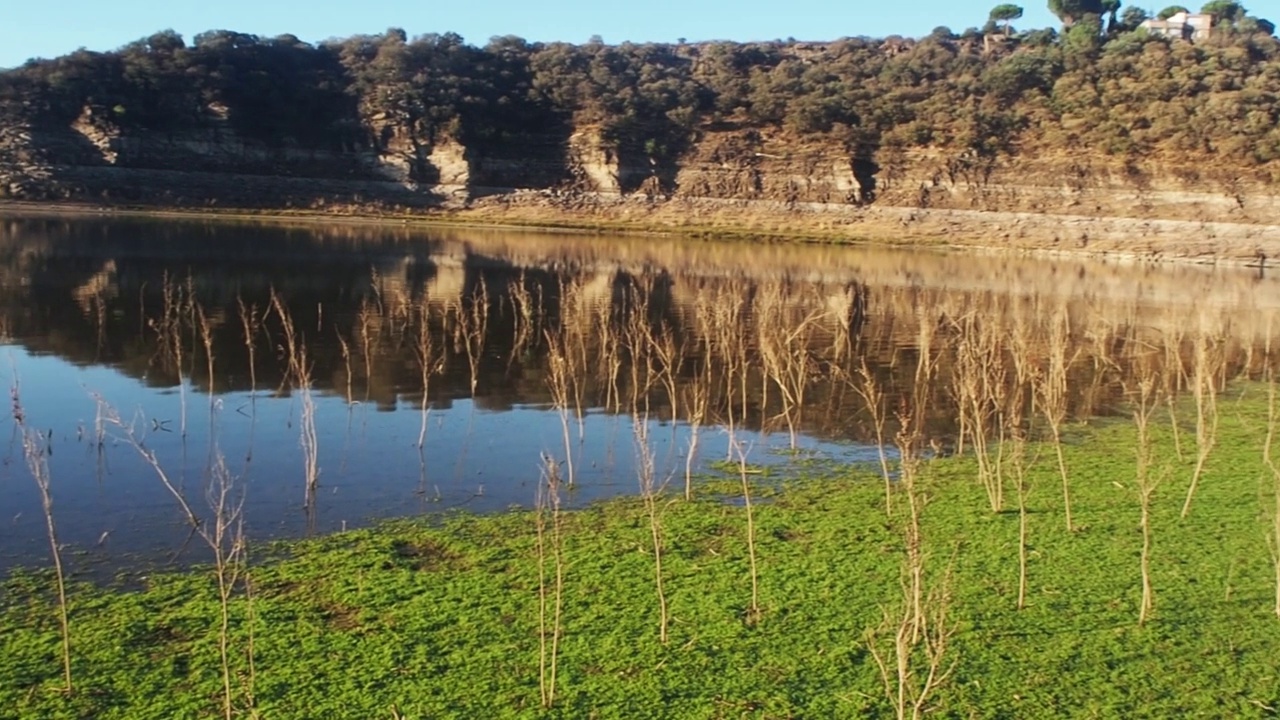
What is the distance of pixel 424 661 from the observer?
22.7 feet

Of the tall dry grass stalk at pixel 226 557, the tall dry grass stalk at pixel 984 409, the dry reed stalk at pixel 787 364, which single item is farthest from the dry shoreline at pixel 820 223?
the tall dry grass stalk at pixel 226 557

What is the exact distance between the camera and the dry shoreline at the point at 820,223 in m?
58.6

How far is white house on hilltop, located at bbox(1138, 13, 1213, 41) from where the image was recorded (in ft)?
329

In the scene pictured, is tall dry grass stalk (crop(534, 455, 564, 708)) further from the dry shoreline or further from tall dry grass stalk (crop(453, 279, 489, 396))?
the dry shoreline

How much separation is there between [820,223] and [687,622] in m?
61.2

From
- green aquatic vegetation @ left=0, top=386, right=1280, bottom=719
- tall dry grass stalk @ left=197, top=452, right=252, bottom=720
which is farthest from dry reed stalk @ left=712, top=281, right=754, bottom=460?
tall dry grass stalk @ left=197, top=452, right=252, bottom=720

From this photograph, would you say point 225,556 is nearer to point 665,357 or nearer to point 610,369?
point 665,357

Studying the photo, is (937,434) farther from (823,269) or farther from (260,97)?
(260,97)

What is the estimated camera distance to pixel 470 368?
1884 cm

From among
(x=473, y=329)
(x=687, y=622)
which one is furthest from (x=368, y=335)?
(x=687, y=622)

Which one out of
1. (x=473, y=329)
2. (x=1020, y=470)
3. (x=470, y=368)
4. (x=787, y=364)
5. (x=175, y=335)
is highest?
(x=175, y=335)

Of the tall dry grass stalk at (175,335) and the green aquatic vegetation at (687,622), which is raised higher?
the tall dry grass stalk at (175,335)

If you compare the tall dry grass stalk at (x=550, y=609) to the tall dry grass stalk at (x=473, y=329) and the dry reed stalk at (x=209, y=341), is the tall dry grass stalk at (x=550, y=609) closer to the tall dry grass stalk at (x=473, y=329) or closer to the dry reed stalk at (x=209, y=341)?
the dry reed stalk at (x=209, y=341)

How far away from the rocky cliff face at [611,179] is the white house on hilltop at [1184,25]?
132 feet
